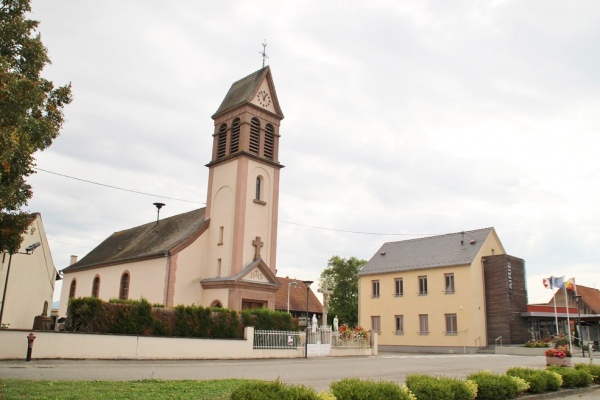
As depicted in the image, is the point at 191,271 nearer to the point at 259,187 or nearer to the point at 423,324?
the point at 259,187

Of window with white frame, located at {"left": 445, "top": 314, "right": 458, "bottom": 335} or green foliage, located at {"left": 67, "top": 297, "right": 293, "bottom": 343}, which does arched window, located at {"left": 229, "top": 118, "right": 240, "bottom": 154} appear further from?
window with white frame, located at {"left": 445, "top": 314, "right": 458, "bottom": 335}

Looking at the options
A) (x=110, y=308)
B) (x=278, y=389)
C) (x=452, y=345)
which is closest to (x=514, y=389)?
(x=278, y=389)

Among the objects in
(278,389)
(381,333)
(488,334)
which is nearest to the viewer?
(278,389)

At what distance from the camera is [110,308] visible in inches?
872

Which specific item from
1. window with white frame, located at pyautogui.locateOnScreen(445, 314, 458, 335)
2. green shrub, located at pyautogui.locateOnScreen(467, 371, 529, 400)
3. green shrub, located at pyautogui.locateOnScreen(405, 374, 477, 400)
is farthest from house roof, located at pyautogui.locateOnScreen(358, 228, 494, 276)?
green shrub, located at pyautogui.locateOnScreen(405, 374, 477, 400)

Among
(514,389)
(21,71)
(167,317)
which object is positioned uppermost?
(21,71)

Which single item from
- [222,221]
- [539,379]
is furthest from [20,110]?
[222,221]

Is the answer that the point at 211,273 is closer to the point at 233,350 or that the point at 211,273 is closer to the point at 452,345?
the point at 233,350

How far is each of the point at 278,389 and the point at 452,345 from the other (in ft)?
117

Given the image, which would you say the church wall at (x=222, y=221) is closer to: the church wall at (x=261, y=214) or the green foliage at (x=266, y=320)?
the church wall at (x=261, y=214)

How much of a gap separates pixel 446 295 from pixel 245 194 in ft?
65.7

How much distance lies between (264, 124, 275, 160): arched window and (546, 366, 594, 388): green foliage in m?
23.1

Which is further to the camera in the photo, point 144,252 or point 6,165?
point 144,252

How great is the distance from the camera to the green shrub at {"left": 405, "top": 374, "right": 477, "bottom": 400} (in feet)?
34.4
